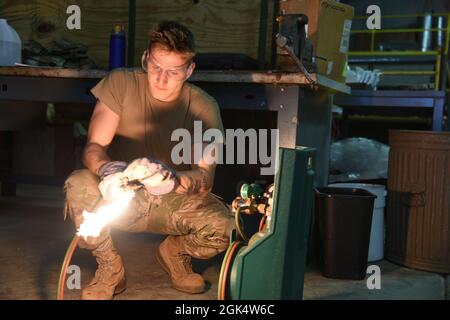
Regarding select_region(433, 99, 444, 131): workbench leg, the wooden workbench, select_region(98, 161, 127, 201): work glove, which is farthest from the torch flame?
select_region(433, 99, 444, 131): workbench leg

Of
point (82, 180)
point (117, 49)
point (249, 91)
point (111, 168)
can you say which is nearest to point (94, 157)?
point (82, 180)

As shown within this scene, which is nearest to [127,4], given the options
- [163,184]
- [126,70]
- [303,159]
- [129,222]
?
[126,70]

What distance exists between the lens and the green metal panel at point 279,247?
1703mm

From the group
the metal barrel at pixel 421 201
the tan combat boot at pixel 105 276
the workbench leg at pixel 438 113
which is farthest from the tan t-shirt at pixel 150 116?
the workbench leg at pixel 438 113

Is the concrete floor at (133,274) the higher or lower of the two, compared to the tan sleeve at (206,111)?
lower

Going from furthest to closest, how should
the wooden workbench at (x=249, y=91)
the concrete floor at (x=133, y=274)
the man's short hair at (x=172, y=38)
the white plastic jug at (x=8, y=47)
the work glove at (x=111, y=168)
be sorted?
the white plastic jug at (x=8, y=47) < the wooden workbench at (x=249, y=91) < the concrete floor at (x=133, y=274) < the man's short hair at (x=172, y=38) < the work glove at (x=111, y=168)

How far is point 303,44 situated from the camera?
9.17ft

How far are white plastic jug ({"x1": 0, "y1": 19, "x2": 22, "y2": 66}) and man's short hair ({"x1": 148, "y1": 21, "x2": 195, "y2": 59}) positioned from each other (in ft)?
4.49

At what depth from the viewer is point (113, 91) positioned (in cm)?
245

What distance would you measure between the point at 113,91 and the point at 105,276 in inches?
32.0

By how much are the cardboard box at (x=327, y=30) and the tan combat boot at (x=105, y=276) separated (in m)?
1.40

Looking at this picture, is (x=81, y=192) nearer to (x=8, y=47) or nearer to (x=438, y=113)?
(x=8, y=47)

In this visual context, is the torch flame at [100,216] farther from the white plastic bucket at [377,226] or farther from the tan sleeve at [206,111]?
the white plastic bucket at [377,226]

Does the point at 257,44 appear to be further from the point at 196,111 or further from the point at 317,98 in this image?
the point at 196,111
